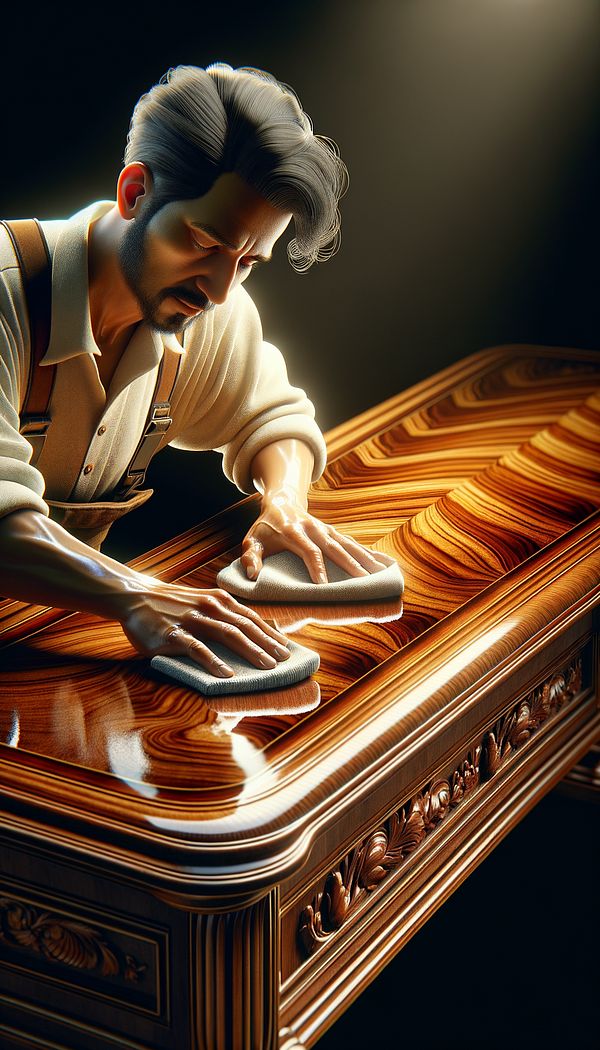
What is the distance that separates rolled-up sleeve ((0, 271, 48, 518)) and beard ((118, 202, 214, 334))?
0.46ft

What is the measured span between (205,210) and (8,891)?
748mm

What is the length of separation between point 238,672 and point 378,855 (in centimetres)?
27

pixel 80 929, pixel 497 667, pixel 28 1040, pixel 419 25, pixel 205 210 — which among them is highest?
pixel 419 25

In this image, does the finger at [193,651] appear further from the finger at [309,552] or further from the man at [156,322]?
the finger at [309,552]

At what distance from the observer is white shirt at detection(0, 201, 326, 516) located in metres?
1.54

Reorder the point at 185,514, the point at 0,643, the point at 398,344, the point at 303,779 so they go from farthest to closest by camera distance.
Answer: the point at 398,344 → the point at 185,514 → the point at 0,643 → the point at 303,779

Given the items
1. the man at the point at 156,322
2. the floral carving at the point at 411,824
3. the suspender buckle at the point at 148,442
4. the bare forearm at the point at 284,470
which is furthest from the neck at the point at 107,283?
the floral carving at the point at 411,824

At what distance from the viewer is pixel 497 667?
1.51 meters

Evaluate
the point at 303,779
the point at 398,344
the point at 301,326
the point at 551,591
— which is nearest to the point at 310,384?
the point at 301,326

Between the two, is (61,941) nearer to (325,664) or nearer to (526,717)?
(325,664)

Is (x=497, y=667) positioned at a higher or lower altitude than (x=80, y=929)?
higher

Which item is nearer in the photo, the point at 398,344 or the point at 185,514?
the point at 185,514

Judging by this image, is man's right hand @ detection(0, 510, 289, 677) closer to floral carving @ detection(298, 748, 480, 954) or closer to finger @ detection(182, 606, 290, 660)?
finger @ detection(182, 606, 290, 660)

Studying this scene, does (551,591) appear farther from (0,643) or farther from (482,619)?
(0,643)
